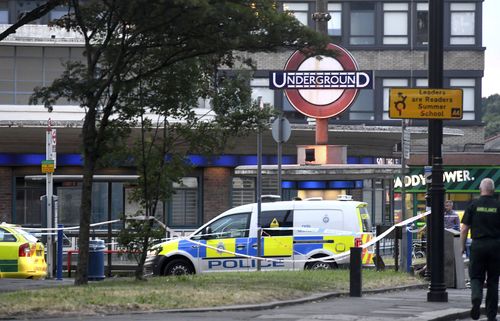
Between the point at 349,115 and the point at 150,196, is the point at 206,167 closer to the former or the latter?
the point at 349,115

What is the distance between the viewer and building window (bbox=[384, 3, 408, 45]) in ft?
209

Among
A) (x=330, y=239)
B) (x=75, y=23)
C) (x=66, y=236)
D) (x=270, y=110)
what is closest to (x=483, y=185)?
(x=270, y=110)

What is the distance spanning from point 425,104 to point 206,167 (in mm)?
30036

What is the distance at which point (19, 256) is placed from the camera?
26.0 m

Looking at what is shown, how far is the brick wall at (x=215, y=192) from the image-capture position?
4731 centimetres

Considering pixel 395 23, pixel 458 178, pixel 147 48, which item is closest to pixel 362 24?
pixel 395 23

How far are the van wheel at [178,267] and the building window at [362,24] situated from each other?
38537 mm

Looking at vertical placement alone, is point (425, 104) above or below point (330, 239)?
above

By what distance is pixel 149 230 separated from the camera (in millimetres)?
19484

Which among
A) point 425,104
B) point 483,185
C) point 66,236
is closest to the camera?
point 483,185

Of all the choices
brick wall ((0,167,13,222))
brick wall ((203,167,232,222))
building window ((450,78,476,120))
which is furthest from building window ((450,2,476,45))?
brick wall ((0,167,13,222))

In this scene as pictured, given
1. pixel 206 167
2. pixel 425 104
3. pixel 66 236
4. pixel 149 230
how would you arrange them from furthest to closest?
pixel 206 167 → pixel 66 236 → pixel 149 230 → pixel 425 104

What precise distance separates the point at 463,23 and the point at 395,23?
3821 mm

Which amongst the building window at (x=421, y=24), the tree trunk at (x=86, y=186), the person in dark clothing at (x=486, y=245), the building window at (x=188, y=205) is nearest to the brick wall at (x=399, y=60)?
the building window at (x=421, y=24)
